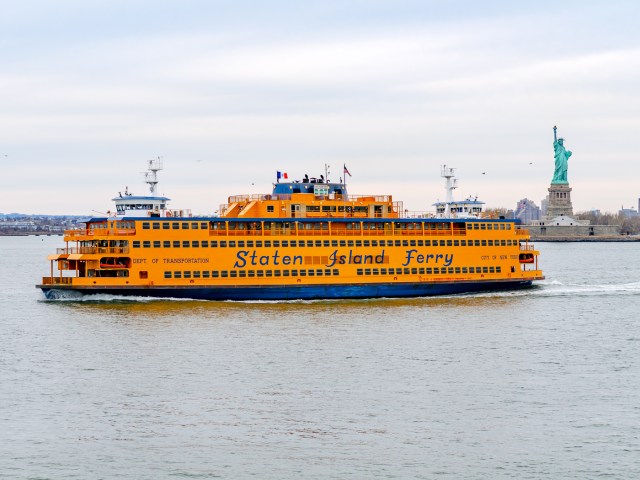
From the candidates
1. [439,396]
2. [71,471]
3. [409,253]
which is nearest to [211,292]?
[409,253]

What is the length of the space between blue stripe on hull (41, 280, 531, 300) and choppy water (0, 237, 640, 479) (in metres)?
3.97

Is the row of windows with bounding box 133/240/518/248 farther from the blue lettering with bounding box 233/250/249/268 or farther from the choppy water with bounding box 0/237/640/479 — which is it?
the choppy water with bounding box 0/237/640/479

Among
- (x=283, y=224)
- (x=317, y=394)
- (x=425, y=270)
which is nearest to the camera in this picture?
(x=317, y=394)

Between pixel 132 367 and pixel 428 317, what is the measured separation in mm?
19310

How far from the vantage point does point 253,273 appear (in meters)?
59.8

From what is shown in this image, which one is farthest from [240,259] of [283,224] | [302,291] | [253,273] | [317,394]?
[317,394]

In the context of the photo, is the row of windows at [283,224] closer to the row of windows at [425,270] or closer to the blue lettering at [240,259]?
the blue lettering at [240,259]

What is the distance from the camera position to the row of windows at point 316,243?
58.5m

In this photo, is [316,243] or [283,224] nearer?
[316,243]

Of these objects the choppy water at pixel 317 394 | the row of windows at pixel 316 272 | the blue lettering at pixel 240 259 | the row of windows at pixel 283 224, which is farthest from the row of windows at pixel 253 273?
the choppy water at pixel 317 394

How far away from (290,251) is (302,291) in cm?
253

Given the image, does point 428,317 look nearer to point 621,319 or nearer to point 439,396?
point 621,319

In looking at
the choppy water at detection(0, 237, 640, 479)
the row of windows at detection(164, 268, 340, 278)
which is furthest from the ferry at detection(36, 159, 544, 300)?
the choppy water at detection(0, 237, 640, 479)

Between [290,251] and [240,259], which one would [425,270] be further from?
[240,259]
